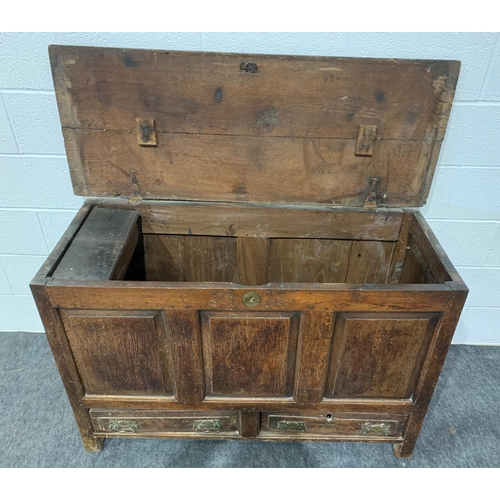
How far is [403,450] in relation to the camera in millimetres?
1331

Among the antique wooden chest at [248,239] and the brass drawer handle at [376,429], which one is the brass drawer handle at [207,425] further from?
the brass drawer handle at [376,429]

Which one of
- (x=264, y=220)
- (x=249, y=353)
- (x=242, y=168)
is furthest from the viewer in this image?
(x=264, y=220)

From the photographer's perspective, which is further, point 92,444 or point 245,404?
point 92,444

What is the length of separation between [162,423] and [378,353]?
0.66m

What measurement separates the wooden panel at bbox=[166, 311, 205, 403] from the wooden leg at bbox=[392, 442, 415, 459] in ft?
2.12

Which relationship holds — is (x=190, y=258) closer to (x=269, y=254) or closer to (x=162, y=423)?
(x=269, y=254)

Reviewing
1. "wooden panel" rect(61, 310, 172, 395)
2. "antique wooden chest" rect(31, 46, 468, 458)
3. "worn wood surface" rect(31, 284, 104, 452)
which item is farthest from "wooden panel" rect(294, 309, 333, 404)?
"worn wood surface" rect(31, 284, 104, 452)

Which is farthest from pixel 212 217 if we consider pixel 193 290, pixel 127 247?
pixel 193 290

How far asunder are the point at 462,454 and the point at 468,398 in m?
0.26

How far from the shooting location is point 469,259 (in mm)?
1614

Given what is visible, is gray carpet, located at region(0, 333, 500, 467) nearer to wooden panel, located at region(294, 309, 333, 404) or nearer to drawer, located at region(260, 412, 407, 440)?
drawer, located at region(260, 412, 407, 440)

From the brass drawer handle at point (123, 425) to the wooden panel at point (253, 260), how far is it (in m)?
0.59

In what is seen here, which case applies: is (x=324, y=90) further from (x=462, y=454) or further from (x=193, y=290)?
(x=462, y=454)

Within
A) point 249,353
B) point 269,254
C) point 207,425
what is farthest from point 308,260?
point 207,425
